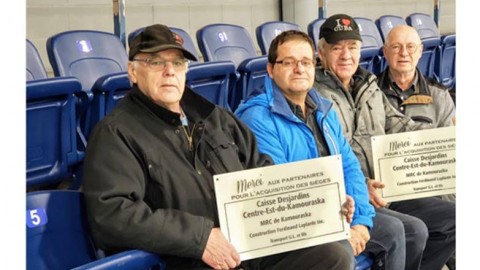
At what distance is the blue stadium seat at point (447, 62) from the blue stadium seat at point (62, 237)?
439 cm

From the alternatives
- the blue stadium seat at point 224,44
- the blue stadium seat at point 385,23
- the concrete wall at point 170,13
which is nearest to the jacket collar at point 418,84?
the blue stadium seat at point 224,44

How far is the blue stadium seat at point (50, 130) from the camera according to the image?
8.61ft

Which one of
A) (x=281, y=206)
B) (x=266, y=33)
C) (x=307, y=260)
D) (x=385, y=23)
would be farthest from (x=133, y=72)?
(x=385, y=23)

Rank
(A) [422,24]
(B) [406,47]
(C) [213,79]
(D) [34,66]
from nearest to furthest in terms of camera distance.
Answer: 1. (C) [213,79]
2. (B) [406,47]
3. (D) [34,66]
4. (A) [422,24]

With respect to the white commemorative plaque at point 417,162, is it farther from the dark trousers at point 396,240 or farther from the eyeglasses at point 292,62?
the eyeglasses at point 292,62

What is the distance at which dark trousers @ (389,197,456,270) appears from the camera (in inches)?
119

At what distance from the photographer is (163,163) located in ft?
6.72

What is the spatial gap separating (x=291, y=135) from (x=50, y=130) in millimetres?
859

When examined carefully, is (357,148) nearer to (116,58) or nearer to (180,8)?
(116,58)

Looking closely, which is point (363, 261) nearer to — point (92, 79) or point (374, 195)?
point (374, 195)

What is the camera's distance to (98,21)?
6047 millimetres

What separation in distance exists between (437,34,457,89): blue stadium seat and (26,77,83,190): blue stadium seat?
12.3 ft
